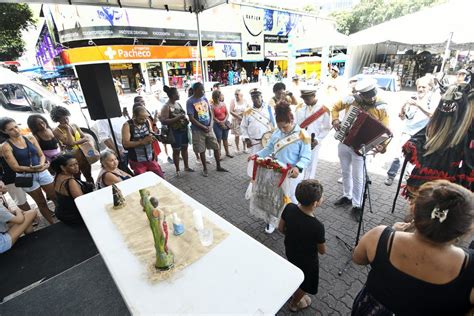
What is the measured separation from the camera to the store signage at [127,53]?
1393 centimetres

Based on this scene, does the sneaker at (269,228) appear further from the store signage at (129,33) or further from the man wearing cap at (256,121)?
the store signage at (129,33)

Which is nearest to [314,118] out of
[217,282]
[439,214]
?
[439,214]

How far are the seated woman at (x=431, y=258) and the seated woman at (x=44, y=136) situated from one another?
4.58m

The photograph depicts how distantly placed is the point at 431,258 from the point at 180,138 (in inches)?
176

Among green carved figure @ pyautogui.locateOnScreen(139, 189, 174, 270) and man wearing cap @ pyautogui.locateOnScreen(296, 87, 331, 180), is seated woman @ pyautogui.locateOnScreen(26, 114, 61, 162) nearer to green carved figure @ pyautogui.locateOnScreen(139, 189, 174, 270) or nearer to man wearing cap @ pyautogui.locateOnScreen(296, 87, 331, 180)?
green carved figure @ pyautogui.locateOnScreen(139, 189, 174, 270)

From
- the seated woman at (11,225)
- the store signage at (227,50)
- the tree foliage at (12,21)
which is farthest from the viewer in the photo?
the store signage at (227,50)

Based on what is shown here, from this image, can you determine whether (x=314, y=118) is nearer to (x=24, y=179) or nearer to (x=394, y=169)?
(x=394, y=169)

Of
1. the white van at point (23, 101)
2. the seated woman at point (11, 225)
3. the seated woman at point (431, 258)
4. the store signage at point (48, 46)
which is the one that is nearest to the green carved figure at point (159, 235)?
the seated woman at point (431, 258)

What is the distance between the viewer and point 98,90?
360 cm

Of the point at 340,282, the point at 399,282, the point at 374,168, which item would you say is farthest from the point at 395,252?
the point at 374,168

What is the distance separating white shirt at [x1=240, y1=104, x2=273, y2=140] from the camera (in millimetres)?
4320

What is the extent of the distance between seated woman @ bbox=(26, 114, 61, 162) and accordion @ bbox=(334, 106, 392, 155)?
4.48 m

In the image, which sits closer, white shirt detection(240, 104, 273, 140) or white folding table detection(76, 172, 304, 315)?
white folding table detection(76, 172, 304, 315)

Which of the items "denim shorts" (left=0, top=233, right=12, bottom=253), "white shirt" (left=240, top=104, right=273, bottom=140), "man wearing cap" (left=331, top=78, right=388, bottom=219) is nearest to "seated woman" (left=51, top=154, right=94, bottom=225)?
"denim shorts" (left=0, top=233, right=12, bottom=253)
